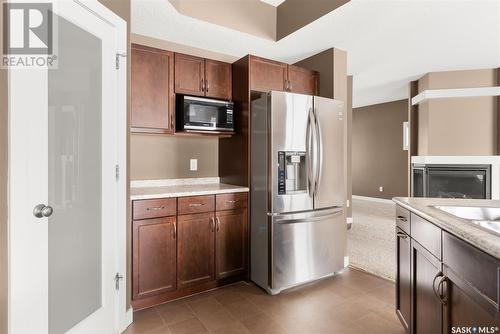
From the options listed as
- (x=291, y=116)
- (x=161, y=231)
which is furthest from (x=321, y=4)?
(x=161, y=231)

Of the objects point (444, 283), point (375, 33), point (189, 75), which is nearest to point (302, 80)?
point (375, 33)

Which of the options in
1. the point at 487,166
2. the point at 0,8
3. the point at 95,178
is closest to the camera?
the point at 0,8

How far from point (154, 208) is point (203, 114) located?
1038mm

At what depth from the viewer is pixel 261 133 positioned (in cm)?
265

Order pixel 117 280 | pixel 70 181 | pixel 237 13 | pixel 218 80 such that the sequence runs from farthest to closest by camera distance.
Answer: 1. pixel 218 80
2. pixel 237 13
3. pixel 117 280
4. pixel 70 181

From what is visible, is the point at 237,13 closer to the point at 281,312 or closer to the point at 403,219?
the point at 403,219

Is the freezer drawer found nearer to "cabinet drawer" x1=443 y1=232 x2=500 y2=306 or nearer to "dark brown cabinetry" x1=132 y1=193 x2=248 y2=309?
"dark brown cabinetry" x1=132 y1=193 x2=248 y2=309

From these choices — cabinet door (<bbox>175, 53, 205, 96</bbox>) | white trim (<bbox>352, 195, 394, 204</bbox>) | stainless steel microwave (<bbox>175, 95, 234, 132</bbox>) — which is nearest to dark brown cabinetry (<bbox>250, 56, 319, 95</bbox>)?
stainless steel microwave (<bbox>175, 95, 234, 132</bbox>)

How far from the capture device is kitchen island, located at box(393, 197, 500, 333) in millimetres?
938

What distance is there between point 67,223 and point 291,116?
196 cm

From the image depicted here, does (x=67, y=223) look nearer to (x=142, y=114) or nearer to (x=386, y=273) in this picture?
(x=142, y=114)

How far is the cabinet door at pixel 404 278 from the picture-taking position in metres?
1.68

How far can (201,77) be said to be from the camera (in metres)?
2.82

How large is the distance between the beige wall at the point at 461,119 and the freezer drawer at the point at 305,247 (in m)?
3.22
